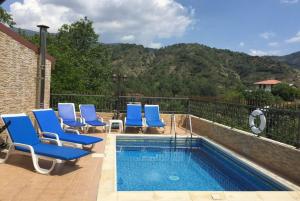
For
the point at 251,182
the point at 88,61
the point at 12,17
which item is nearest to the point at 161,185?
the point at 251,182

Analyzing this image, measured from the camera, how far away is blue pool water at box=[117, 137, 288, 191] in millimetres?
6535

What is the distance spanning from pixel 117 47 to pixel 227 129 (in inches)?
2113

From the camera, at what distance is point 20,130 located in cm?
627

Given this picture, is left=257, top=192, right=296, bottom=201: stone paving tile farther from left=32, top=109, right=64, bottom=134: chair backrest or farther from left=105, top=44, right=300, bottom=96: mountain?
left=105, top=44, right=300, bottom=96: mountain

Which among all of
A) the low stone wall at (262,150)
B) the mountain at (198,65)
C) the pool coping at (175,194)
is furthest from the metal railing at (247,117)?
the mountain at (198,65)

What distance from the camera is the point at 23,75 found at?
8.97m

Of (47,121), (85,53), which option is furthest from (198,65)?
(47,121)

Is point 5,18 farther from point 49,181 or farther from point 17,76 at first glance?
point 49,181

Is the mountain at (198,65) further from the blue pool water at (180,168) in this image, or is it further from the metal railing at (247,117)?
the blue pool water at (180,168)

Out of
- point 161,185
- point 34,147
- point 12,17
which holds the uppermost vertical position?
point 12,17

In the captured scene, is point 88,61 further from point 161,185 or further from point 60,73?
point 161,185

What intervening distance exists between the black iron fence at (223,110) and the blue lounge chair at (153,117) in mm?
1463

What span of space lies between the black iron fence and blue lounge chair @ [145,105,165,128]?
1463mm

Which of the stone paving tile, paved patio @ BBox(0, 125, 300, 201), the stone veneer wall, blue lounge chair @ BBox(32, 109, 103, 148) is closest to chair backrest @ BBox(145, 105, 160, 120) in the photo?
A: the stone veneer wall
